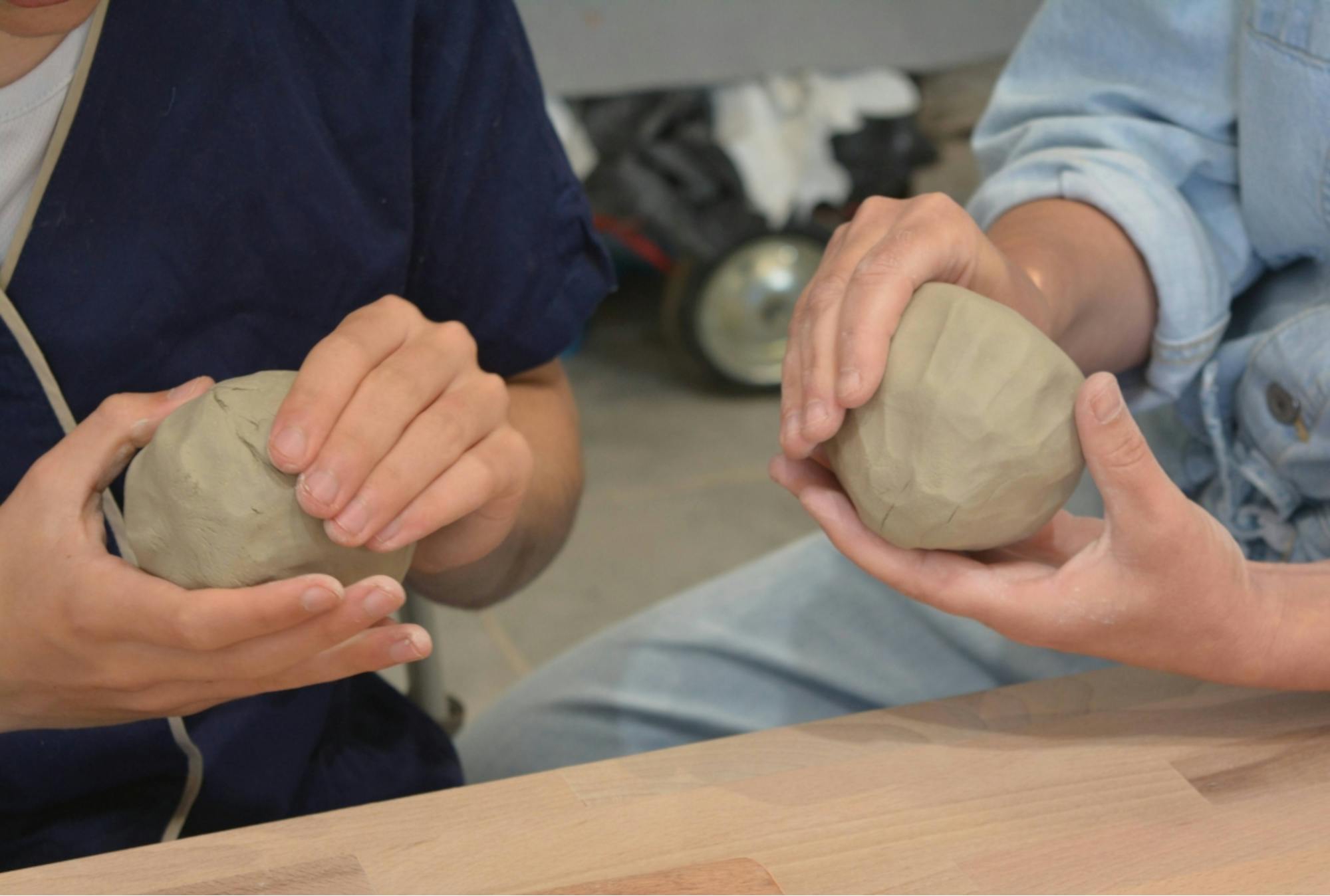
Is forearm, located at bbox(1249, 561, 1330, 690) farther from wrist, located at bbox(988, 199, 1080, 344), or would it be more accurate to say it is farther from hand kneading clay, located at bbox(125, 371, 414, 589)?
hand kneading clay, located at bbox(125, 371, 414, 589)

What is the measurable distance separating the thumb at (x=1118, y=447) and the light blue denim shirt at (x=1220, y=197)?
0.25 m

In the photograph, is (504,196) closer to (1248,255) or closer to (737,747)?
(737,747)

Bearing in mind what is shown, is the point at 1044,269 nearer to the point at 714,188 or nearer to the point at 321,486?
the point at 321,486

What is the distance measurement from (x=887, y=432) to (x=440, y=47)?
38 centimetres

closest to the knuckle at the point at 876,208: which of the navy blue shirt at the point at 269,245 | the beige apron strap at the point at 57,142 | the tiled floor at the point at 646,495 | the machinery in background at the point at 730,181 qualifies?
the navy blue shirt at the point at 269,245

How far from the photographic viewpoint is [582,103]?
2.22 metres

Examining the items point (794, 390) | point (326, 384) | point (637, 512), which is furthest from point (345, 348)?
point (637, 512)

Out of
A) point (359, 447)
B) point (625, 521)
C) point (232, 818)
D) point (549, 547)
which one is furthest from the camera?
point (625, 521)

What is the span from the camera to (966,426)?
66 cm

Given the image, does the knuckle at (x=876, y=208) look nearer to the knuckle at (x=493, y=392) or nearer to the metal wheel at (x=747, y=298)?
the knuckle at (x=493, y=392)

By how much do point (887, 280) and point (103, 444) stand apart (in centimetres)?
40

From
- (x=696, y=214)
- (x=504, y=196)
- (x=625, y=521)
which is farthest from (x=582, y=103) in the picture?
(x=504, y=196)

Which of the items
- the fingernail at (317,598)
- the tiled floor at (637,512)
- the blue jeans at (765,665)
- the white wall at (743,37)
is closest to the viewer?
the fingernail at (317,598)

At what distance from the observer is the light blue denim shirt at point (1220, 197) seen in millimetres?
793
